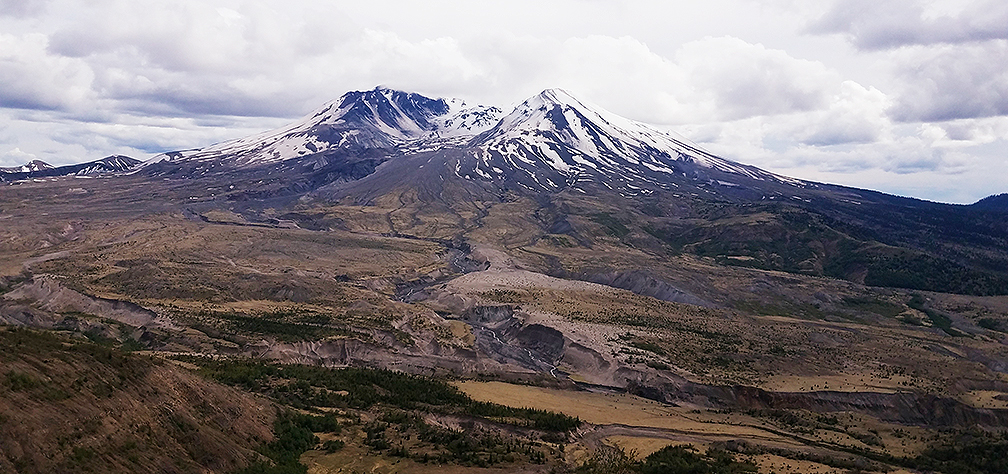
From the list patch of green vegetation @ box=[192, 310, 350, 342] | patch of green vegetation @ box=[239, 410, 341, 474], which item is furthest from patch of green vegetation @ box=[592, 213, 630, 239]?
patch of green vegetation @ box=[239, 410, 341, 474]

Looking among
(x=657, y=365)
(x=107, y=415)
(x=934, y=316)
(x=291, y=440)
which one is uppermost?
(x=107, y=415)

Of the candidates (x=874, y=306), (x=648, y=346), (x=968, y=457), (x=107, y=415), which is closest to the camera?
(x=107, y=415)

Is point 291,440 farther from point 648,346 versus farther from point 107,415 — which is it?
point 648,346

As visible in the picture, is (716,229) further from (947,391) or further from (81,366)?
(81,366)

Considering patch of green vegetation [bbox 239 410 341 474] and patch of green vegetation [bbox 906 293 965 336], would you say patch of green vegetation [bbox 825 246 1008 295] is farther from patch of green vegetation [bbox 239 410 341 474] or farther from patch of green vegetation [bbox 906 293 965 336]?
patch of green vegetation [bbox 239 410 341 474]

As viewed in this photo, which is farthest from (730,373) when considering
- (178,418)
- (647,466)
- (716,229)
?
(716,229)

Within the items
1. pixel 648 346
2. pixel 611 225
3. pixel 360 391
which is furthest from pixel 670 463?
pixel 611 225

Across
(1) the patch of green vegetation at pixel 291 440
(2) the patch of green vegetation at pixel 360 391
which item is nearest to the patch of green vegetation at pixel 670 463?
(2) the patch of green vegetation at pixel 360 391

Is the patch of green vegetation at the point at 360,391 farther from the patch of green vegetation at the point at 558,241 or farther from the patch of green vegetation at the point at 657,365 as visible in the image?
the patch of green vegetation at the point at 558,241

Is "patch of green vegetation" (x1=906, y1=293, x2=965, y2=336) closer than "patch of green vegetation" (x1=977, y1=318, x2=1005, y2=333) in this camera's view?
Yes
